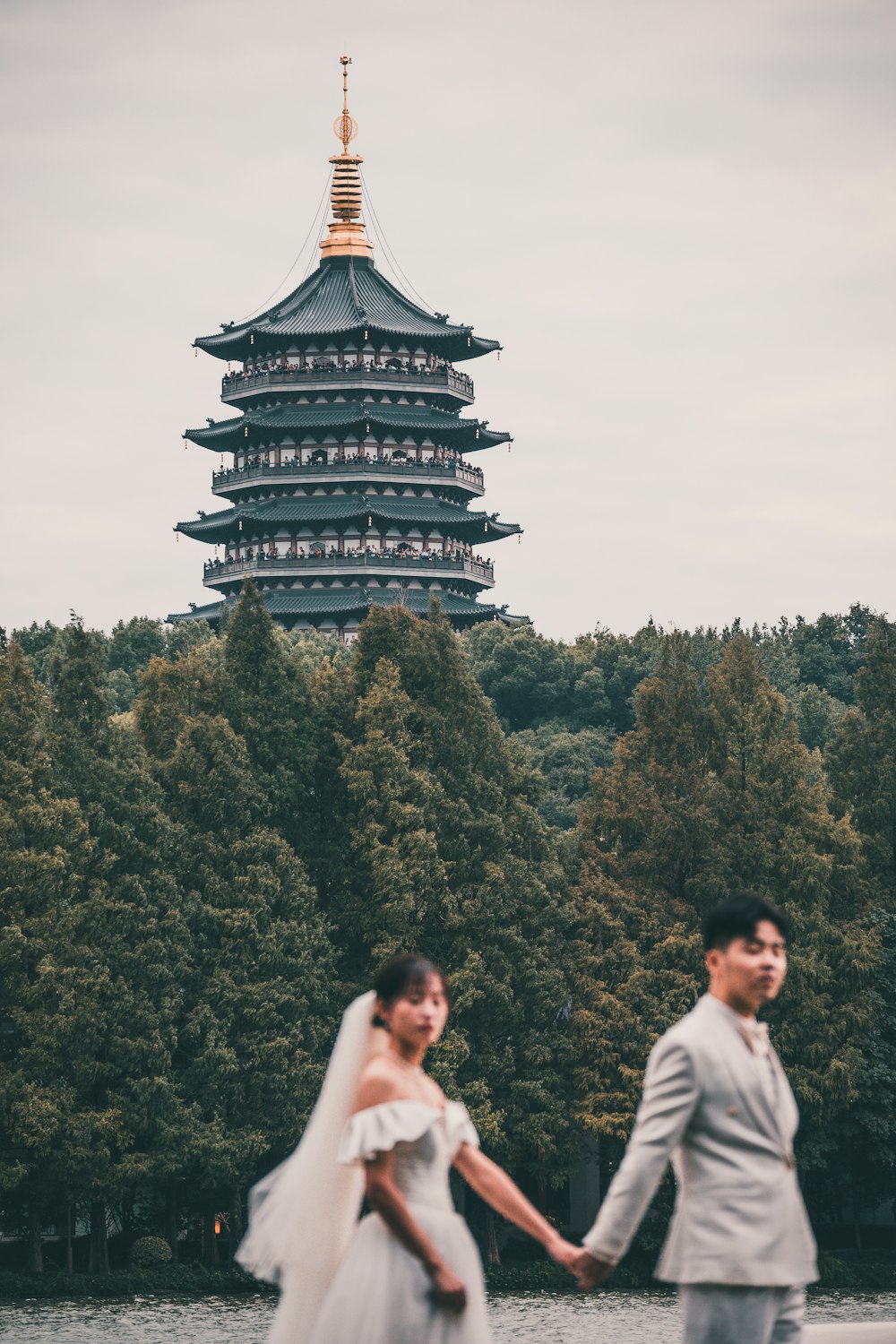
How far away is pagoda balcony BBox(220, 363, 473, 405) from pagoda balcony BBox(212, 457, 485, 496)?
2012 mm

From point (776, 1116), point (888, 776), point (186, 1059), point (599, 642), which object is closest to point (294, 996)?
point (186, 1059)

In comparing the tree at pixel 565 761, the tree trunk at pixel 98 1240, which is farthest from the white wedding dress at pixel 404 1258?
the tree at pixel 565 761

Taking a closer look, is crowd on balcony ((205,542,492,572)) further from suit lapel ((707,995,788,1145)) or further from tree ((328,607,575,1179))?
suit lapel ((707,995,788,1145))

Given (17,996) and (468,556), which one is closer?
(17,996)

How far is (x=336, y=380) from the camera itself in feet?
207

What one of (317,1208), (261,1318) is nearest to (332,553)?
(261,1318)

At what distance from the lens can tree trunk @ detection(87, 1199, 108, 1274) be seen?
101 feet

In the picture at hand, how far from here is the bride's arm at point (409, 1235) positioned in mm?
6582

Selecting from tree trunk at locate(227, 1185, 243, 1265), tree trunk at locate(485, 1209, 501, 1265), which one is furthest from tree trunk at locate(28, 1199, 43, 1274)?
tree trunk at locate(485, 1209, 501, 1265)

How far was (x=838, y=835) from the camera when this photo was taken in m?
35.1

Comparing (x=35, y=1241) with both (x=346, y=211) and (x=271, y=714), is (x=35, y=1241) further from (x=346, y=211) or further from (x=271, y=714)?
(x=346, y=211)

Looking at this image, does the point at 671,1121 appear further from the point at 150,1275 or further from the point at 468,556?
the point at 468,556

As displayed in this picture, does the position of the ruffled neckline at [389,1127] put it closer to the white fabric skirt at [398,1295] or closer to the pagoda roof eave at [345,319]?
the white fabric skirt at [398,1295]

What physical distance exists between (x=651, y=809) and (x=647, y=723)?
5.24 ft
